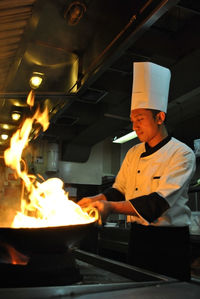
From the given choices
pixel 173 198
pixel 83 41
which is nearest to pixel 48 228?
pixel 173 198

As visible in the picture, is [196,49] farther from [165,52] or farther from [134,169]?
[134,169]

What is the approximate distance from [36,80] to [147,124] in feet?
4.31

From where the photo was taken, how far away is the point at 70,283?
882mm

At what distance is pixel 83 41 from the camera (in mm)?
2188

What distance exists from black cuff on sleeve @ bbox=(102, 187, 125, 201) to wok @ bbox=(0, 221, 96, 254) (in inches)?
40.7

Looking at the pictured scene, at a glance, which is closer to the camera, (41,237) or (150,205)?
(41,237)

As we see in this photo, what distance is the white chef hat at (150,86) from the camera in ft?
6.23

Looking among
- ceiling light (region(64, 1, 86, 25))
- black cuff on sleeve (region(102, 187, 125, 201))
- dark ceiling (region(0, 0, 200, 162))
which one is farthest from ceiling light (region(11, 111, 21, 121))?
black cuff on sleeve (region(102, 187, 125, 201))

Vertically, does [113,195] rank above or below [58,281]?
above

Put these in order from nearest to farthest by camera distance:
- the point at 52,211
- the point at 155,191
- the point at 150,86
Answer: the point at 52,211
the point at 155,191
the point at 150,86

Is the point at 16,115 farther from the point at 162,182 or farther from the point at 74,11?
the point at 162,182

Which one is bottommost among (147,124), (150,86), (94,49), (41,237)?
(41,237)

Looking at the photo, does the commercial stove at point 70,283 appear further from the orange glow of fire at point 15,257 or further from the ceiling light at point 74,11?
the ceiling light at point 74,11

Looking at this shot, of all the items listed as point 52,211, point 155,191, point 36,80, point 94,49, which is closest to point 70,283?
point 52,211
